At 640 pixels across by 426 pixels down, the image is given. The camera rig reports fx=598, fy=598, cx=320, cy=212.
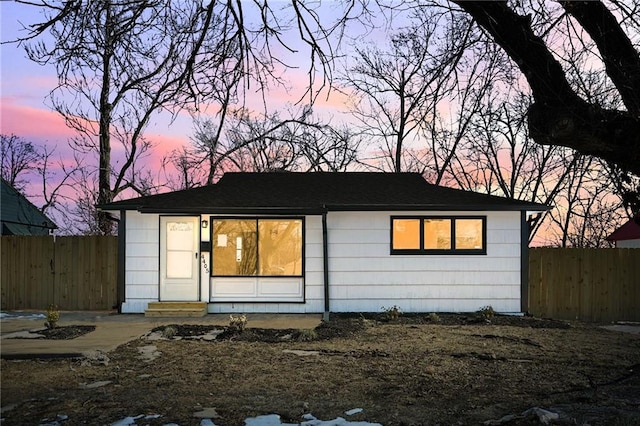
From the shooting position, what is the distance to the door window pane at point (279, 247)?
13.4 metres

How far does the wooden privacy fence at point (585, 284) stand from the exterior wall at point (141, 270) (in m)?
9.30

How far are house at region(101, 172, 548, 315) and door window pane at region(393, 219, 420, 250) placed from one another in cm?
2

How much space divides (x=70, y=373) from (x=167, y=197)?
684 centimetres

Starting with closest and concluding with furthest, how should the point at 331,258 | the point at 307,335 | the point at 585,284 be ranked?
the point at 307,335 → the point at 331,258 → the point at 585,284

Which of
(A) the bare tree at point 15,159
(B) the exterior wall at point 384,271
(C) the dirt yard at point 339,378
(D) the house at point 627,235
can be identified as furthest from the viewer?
(A) the bare tree at point 15,159

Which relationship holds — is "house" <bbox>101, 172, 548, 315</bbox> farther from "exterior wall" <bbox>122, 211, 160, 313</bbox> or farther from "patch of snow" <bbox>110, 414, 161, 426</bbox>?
"patch of snow" <bbox>110, 414, 161, 426</bbox>

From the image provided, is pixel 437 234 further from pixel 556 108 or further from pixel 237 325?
pixel 556 108

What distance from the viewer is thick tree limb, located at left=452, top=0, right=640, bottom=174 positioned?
16.0 feet

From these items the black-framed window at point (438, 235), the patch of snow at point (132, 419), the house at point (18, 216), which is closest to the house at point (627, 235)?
the black-framed window at point (438, 235)

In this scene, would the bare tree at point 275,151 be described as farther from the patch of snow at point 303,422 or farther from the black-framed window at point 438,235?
the patch of snow at point 303,422

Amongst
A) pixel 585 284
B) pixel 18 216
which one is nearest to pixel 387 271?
pixel 585 284

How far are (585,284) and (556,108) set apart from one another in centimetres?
1157

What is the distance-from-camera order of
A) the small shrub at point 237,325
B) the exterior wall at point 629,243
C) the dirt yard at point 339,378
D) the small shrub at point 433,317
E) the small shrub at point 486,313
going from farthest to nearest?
1. the exterior wall at point 629,243
2. the small shrub at point 486,313
3. the small shrub at point 433,317
4. the small shrub at point 237,325
5. the dirt yard at point 339,378

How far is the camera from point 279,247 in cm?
1342
